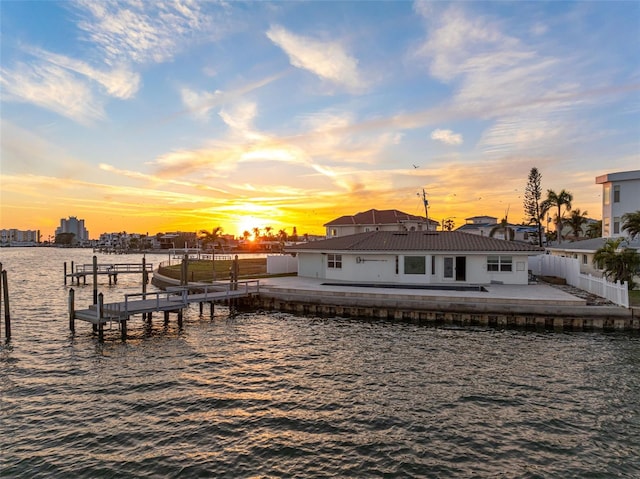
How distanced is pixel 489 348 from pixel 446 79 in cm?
1850

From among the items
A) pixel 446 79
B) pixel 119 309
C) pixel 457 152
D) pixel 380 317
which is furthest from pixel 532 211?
pixel 119 309

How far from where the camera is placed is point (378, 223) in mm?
53719

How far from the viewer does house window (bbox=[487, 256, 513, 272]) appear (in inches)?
1216

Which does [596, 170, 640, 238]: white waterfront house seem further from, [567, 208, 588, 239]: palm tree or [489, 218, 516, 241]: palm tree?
[567, 208, 588, 239]: palm tree

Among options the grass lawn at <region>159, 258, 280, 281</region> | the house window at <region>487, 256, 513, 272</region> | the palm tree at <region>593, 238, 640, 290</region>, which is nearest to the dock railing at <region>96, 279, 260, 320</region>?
the grass lawn at <region>159, 258, 280, 281</region>

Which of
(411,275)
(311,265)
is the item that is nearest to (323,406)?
(411,275)

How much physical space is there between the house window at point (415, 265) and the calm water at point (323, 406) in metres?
11.2

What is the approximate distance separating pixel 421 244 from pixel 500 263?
6083mm

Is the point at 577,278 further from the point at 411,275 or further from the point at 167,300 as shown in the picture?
the point at 167,300

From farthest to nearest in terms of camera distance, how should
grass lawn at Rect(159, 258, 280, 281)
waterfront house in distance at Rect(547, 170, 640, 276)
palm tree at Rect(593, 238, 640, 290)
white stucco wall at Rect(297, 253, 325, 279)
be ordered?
waterfront house in distance at Rect(547, 170, 640, 276), grass lawn at Rect(159, 258, 280, 281), white stucco wall at Rect(297, 253, 325, 279), palm tree at Rect(593, 238, 640, 290)

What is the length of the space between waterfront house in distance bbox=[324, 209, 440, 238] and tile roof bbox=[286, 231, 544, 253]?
603 inches

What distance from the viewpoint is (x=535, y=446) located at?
387 inches

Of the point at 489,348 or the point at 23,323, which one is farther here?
the point at 23,323

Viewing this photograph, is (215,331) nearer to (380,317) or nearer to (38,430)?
(380,317)
